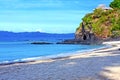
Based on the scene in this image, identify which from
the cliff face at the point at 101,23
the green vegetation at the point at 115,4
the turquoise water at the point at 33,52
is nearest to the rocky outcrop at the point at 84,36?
the cliff face at the point at 101,23

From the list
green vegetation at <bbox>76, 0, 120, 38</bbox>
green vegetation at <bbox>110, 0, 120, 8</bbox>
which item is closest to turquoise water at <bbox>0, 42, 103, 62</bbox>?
green vegetation at <bbox>76, 0, 120, 38</bbox>

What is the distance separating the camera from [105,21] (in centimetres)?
11600

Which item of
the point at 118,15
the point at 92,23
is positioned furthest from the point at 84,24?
the point at 118,15

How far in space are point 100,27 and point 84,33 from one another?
534 centimetres

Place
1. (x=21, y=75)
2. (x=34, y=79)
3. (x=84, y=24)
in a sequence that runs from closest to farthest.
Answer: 1. (x=34, y=79)
2. (x=21, y=75)
3. (x=84, y=24)

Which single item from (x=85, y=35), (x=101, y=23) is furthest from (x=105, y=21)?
(x=85, y=35)

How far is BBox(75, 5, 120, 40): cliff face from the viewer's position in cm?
11165

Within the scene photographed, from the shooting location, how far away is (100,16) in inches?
4648

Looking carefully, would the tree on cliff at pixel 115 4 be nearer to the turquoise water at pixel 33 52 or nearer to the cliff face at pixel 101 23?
the cliff face at pixel 101 23

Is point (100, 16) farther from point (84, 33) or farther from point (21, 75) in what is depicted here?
point (21, 75)

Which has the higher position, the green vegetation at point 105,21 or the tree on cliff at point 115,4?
the tree on cliff at point 115,4

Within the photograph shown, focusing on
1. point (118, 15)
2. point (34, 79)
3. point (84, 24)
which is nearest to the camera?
point (34, 79)

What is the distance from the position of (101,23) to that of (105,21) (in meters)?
1.43

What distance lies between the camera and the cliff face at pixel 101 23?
366 ft
